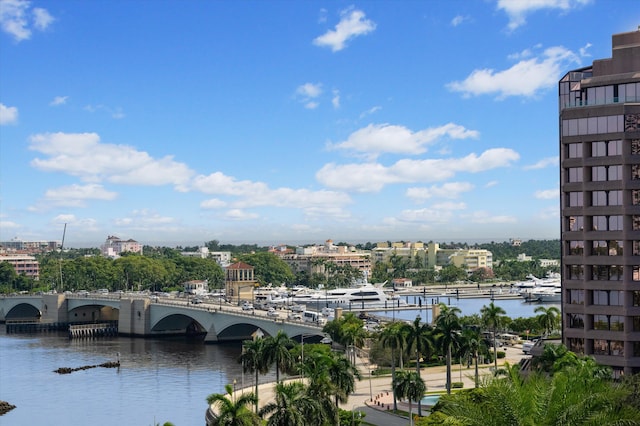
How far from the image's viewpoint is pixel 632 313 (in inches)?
2724

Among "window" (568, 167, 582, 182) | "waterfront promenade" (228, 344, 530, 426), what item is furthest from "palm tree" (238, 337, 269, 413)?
"window" (568, 167, 582, 182)

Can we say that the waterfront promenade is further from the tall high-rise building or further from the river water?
the river water

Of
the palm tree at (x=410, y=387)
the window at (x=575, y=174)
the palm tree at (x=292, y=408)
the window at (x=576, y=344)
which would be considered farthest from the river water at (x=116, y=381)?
the window at (x=575, y=174)

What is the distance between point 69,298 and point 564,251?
142778 mm

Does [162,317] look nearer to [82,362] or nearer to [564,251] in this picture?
[82,362]

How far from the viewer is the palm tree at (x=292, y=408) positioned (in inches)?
1841

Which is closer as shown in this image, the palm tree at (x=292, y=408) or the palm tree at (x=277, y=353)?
the palm tree at (x=292, y=408)

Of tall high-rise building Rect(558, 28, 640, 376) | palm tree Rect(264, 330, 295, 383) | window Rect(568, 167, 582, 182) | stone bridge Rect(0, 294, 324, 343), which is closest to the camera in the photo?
tall high-rise building Rect(558, 28, 640, 376)

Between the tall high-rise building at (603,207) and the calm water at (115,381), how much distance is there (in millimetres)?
42258

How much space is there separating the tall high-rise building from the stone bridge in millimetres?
55725

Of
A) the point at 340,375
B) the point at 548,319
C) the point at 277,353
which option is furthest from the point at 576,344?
the point at 548,319

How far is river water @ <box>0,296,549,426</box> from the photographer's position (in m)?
88.4

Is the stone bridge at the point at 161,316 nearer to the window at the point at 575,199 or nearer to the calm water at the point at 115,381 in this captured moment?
the calm water at the point at 115,381

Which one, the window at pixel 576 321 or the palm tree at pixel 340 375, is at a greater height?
the window at pixel 576 321
